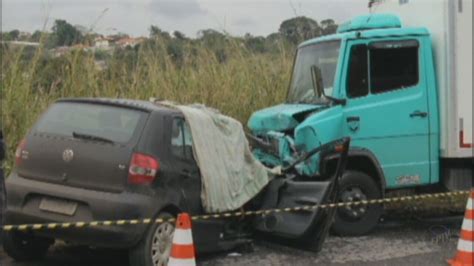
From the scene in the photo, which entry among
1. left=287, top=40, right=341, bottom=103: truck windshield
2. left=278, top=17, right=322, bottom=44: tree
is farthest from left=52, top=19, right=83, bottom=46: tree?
left=278, top=17, right=322, bottom=44: tree

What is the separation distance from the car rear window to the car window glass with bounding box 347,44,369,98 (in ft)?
10.2

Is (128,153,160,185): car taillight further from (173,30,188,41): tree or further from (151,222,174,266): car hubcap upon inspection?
(173,30,188,41): tree

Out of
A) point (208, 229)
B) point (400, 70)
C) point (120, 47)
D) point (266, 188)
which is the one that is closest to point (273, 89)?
point (120, 47)

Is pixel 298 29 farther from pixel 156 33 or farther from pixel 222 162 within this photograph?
pixel 222 162

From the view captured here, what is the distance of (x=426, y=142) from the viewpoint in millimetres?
9031

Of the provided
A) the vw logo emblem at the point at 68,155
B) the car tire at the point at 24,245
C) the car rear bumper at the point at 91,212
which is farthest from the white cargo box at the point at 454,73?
the car tire at the point at 24,245

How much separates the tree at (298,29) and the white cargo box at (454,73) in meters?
3.43

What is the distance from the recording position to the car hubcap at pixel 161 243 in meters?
6.39

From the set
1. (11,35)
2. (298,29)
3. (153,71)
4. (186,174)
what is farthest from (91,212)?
(298,29)

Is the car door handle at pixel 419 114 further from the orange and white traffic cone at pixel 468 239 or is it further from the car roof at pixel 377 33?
the orange and white traffic cone at pixel 468 239

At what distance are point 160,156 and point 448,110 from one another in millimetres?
4247

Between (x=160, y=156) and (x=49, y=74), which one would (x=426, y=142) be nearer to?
(x=160, y=156)

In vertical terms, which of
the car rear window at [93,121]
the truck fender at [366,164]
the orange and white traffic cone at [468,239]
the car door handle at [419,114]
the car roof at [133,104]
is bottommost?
the orange and white traffic cone at [468,239]

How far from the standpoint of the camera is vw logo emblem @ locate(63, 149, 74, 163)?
6398 millimetres
